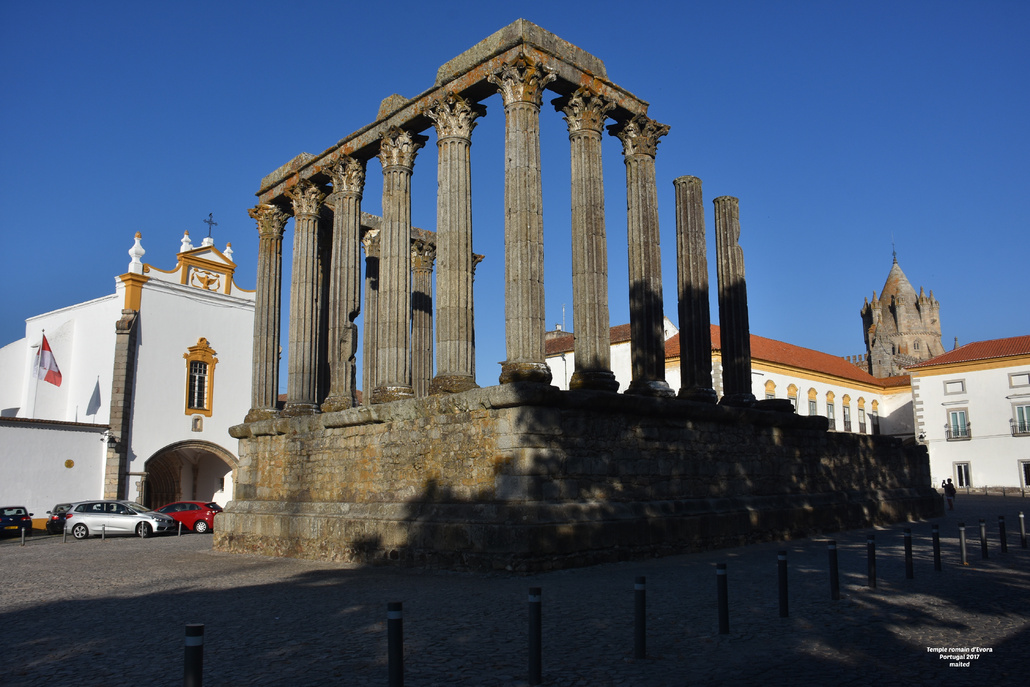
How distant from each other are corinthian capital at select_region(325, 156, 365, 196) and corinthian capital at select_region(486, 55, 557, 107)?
194 inches

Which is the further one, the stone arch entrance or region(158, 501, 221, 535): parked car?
the stone arch entrance

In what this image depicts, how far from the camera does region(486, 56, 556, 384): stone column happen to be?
12750 millimetres

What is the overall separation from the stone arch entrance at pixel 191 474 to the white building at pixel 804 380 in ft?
52.9

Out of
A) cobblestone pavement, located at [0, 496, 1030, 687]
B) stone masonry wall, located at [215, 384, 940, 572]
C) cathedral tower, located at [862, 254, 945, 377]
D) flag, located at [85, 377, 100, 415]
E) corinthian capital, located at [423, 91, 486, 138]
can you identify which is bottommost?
cobblestone pavement, located at [0, 496, 1030, 687]

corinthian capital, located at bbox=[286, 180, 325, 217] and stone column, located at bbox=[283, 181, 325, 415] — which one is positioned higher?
corinthian capital, located at bbox=[286, 180, 325, 217]

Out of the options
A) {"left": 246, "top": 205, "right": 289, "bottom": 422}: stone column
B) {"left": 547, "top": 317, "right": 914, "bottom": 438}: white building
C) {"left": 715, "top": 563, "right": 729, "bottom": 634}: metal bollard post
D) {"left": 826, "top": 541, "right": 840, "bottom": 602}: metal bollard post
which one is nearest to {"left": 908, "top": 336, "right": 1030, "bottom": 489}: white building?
{"left": 547, "top": 317, "right": 914, "bottom": 438}: white building

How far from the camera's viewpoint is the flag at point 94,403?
30.6 m

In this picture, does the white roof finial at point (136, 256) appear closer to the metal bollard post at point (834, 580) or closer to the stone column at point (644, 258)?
the stone column at point (644, 258)

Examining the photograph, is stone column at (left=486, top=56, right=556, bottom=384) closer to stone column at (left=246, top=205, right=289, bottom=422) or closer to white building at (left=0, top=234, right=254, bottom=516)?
stone column at (left=246, top=205, right=289, bottom=422)

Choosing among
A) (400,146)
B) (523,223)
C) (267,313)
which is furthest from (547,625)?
(267,313)

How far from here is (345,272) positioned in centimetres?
1736

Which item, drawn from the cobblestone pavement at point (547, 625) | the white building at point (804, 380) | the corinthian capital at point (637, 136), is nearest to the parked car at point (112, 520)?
the cobblestone pavement at point (547, 625)

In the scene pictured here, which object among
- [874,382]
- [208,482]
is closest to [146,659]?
Answer: [208,482]

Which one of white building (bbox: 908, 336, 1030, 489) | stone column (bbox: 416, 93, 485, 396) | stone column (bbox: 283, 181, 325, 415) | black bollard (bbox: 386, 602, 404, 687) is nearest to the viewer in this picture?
black bollard (bbox: 386, 602, 404, 687)
